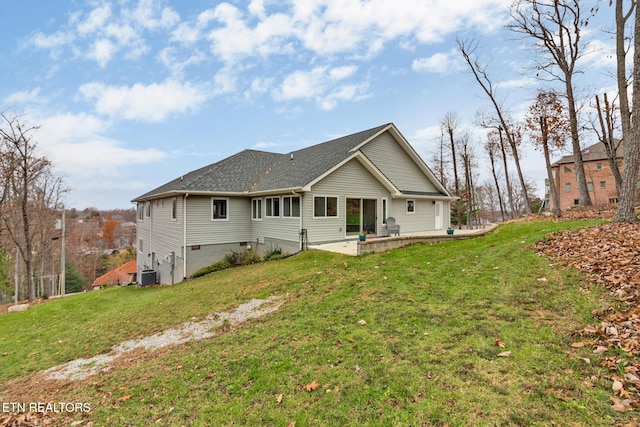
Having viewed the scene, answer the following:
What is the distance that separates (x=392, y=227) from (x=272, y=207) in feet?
22.3

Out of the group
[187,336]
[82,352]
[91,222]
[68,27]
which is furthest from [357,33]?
[91,222]

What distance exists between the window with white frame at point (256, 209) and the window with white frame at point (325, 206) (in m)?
3.93

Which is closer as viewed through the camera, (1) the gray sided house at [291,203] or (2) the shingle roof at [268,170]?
(1) the gray sided house at [291,203]

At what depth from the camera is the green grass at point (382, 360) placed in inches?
114

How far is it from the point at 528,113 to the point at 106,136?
32.5 m

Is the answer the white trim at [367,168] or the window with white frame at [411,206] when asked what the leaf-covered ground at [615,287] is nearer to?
the white trim at [367,168]

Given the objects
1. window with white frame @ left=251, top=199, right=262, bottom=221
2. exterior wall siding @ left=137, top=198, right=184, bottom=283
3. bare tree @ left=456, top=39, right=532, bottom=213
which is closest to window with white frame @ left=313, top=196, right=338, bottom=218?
window with white frame @ left=251, top=199, right=262, bottom=221

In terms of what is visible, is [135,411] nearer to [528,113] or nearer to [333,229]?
[333,229]

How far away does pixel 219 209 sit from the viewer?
52.0 feet

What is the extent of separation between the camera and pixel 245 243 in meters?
16.7

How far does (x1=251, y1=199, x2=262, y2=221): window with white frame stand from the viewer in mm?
16281

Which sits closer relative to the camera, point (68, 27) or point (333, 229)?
point (68, 27)

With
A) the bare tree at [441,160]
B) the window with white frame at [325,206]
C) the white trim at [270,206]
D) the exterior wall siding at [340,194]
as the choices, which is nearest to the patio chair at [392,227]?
the exterior wall siding at [340,194]

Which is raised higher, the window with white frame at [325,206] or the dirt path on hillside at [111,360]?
the window with white frame at [325,206]
